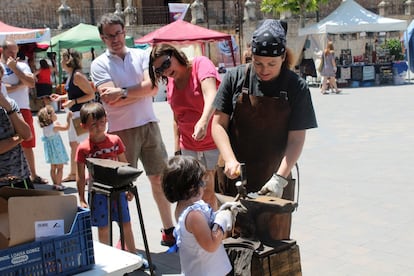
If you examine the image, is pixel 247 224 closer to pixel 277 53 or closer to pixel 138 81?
pixel 277 53

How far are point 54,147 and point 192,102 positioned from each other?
12.5ft

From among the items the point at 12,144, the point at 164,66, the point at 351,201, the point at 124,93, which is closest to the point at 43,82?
the point at 351,201

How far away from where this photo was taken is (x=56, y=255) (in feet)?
8.29

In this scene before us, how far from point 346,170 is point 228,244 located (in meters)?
5.18

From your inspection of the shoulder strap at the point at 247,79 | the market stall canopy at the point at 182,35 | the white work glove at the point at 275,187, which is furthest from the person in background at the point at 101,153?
the market stall canopy at the point at 182,35

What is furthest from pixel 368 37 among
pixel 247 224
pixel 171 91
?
pixel 247 224

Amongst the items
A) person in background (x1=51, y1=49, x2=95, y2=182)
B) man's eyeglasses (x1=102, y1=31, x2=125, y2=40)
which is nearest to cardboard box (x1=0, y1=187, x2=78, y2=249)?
man's eyeglasses (x1=102, y1=31, x2=125, y2=40)

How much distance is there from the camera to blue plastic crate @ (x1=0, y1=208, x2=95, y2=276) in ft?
7.83

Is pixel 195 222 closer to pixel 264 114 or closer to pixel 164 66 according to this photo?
pixel 264 114

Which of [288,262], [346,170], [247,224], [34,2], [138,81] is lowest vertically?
[346,170]

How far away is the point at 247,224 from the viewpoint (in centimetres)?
292

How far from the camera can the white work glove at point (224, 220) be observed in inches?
110

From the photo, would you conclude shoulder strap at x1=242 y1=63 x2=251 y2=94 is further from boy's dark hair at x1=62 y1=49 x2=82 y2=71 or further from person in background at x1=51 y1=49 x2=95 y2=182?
boy's dark hair at x1=62 y1=49 x2=82 y2=71

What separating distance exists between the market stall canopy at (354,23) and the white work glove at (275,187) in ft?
61.7
